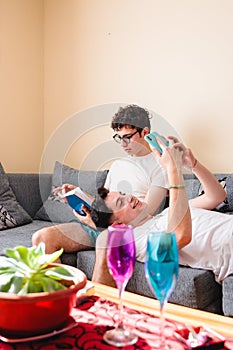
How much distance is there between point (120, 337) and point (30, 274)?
253mm

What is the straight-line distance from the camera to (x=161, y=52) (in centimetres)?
292

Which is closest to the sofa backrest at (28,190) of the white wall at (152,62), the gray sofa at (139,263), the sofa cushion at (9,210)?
the gray sofa at (139,263)

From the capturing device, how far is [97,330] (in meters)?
1.00

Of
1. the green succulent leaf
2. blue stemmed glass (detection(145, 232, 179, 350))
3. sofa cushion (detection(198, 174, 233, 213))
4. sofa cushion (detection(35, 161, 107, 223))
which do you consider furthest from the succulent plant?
sofa cushion (detection(198, 174, 233, 213))

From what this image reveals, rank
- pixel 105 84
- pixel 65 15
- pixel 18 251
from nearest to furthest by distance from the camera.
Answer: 1. pixel 18 251
2. pixel 105 84
3. pixel 65 15

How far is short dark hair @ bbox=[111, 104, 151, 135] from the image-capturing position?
195 cm

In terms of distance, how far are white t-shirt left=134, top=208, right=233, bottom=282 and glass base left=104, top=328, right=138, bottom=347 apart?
0.86 m

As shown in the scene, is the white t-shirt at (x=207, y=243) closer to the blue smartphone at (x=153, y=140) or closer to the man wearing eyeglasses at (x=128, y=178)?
the man wearing eyeglasses at (x=128, y=178)

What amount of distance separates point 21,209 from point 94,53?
54.6 inches

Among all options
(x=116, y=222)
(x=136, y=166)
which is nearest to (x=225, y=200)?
(x=136, y=166)

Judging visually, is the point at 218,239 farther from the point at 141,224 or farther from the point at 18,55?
the point at 18,55

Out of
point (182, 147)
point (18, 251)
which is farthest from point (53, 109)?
point (18, 251)

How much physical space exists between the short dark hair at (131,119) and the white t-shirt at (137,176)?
161mm

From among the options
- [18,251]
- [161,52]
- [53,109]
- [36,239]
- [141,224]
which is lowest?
[36,239]
